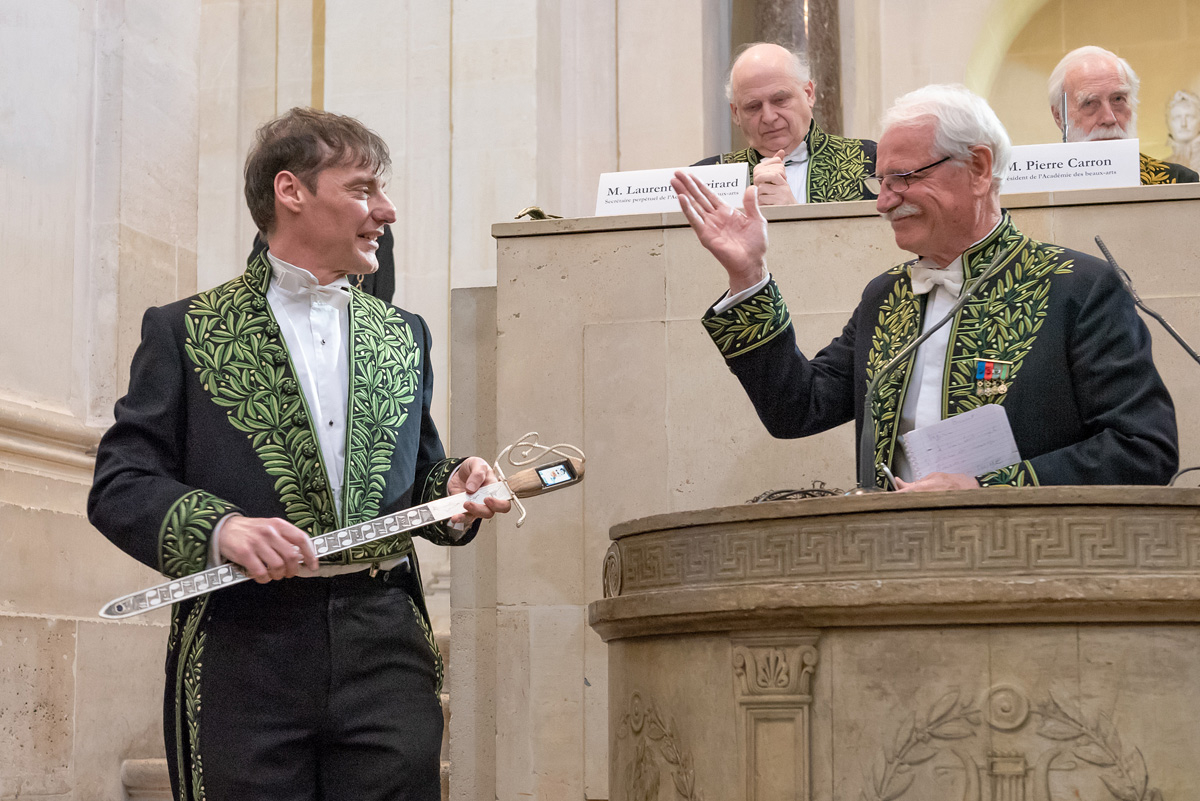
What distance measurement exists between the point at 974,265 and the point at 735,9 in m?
5.83

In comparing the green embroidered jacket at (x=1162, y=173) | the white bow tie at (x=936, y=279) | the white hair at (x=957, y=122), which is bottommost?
the white bow tie at (x=936, y=279)

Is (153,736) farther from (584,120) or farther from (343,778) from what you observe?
(584,120)

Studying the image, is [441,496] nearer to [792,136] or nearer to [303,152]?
[303,152]

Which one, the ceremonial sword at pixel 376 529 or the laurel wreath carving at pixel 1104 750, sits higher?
the ceremonial sword at pixel 376 529

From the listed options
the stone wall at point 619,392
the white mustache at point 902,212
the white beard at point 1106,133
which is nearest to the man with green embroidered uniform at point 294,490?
the white mustache at point 902,212

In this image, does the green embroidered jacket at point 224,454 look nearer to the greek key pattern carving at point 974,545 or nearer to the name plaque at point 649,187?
the greek key pattern carving at point 974,545

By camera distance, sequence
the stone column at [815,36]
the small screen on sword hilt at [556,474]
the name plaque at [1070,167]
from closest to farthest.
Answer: the small screen on sword hilt at [556,474] < the name plaque at [1070,167] < the stone column at [815,36]

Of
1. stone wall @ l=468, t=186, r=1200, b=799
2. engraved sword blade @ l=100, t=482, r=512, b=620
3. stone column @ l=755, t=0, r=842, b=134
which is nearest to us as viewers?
engraved sword blade @ l=100, t=482, r=512, b=620

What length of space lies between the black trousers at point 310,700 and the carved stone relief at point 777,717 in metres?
0.57

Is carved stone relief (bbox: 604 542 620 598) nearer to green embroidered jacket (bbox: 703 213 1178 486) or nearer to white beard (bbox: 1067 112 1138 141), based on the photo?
green embroidered jacket (bbox: 703 213 1178 486)

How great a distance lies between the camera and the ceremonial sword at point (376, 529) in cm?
244

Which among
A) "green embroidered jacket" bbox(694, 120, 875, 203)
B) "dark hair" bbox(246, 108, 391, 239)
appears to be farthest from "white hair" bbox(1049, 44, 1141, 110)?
"dark hair" bbox(246, 108, 391, 239)

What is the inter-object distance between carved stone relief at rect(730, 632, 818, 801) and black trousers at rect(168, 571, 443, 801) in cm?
57

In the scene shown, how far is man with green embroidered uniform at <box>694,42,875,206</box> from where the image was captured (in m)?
5.35
